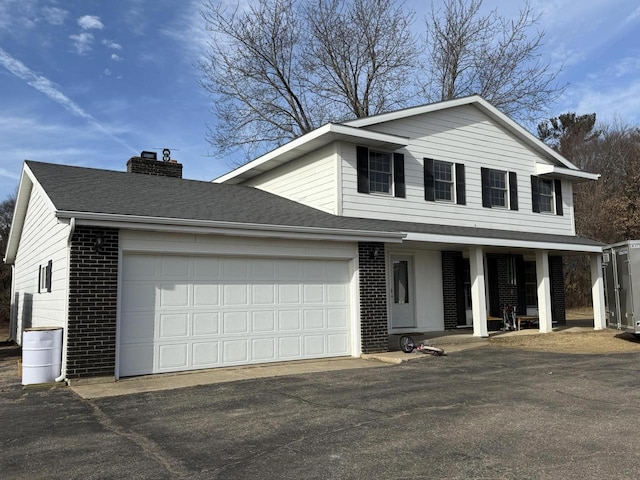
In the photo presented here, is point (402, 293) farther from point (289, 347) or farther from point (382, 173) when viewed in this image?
point (289, 347)

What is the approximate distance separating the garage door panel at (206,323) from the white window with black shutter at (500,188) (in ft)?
33.1

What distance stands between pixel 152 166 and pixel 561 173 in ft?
44.3

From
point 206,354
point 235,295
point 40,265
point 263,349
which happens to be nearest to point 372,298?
point 263,349

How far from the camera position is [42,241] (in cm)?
1298

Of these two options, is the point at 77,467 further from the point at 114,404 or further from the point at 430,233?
the point at 430,233

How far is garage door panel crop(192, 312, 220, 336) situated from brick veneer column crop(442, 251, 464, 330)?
8.78 metres

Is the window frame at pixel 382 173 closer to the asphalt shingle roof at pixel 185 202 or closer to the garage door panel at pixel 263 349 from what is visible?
the asphalt shingle roof at pixel 185 202

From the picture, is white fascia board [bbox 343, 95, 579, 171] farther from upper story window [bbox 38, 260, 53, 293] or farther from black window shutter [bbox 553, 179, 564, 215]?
upper story window [bbox 38, 260, 53, 293]

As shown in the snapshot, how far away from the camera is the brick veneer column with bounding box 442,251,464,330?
1697 centimetres

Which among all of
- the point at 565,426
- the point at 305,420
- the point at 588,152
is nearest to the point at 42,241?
the point at 305,420

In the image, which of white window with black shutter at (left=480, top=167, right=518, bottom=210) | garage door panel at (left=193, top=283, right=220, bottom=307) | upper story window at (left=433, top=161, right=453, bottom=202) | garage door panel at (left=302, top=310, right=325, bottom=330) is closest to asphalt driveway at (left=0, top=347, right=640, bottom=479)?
garage door panel at (left=193, top=283, right=220, bottom=307)

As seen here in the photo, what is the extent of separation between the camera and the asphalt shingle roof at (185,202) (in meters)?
9.93

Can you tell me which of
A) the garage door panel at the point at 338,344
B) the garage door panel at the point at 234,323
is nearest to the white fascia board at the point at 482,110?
the garage door panel at the point at 338,344

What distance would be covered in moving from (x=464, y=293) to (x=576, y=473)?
13406 millimetres
